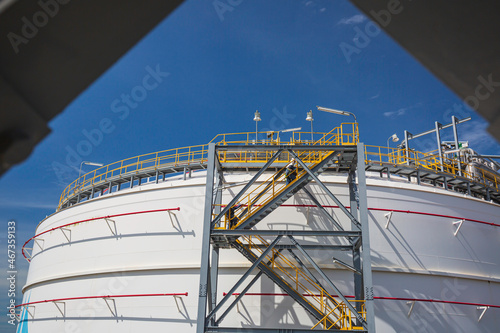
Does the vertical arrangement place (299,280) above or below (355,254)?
below

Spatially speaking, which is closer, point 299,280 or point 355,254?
point 355,254

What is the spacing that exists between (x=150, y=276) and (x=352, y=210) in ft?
29.7

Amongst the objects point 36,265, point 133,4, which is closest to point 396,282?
point 133,4

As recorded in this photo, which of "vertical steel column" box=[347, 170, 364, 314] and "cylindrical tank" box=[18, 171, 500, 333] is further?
"cylindrical tank" box=[18, 171, 500, 333]

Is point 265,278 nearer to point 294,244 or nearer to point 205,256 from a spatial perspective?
point 294,244

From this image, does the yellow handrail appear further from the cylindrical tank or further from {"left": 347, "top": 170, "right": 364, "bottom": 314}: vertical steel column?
{"left": 347, "top": 170, "right": 364, "bottom": 314}: vertical steel column

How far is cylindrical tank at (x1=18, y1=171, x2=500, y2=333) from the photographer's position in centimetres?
1642

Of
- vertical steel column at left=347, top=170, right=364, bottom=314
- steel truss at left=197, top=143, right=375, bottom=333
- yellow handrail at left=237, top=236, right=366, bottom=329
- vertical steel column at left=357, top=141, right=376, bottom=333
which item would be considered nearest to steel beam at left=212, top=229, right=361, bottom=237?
steel truss at left=197, top=143, right=375, bottom=333

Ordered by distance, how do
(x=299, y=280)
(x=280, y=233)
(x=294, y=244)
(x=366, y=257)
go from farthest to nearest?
(x=299, y=280) < (x=294, y=244) < (x=280, y=233) < (x=366, y=257)

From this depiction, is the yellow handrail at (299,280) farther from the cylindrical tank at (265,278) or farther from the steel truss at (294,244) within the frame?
the cylindrical tank at (265,278)

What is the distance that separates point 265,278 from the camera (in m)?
16.4

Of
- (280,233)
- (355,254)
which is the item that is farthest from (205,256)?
(355,254)

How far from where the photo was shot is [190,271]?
17.1 m

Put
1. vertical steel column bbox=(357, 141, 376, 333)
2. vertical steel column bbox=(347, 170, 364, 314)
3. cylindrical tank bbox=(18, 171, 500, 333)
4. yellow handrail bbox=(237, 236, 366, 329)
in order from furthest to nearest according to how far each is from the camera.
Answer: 1. cylindrical tank bbox=(18, 171, 500, 333)
2. yellow handrail bbox=(237, 236, 366, 329)
3. vertical steel column bbox=(347, 170, 364, 314)
4. vertical steel column bbox=(357, 141, 376, 333)
